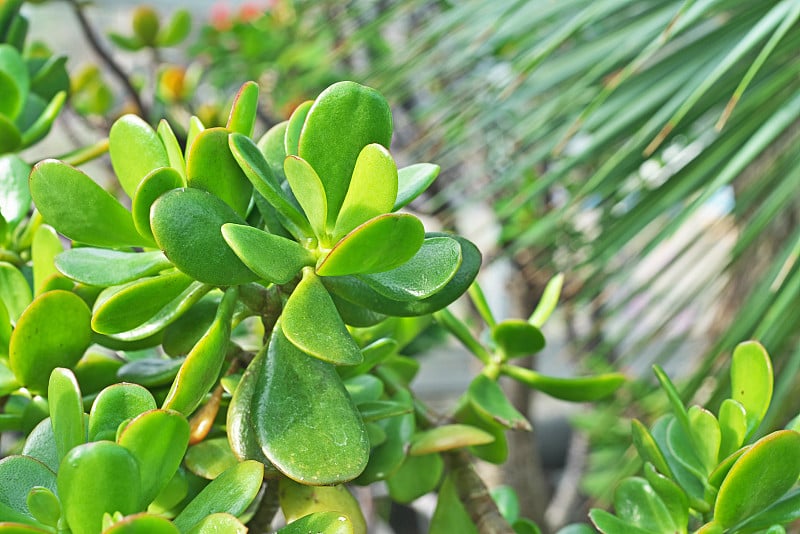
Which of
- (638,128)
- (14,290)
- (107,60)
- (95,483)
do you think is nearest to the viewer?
(95,483)

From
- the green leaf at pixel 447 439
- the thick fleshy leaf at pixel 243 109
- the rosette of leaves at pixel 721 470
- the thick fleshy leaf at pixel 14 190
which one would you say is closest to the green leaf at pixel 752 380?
the rosette of leaves at pixel 721 470

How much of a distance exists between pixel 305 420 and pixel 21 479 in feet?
0.30

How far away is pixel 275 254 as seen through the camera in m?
0.30

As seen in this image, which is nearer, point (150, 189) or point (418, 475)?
point (150, 189)

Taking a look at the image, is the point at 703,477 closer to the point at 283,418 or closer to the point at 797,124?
the point at 283,418

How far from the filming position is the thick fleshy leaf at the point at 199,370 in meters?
0.28

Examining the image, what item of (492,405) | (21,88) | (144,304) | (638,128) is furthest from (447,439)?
(638,128)

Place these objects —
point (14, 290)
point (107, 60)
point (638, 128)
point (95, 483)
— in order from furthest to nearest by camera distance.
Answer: point (107, 60), point (638, 128), point (14, 290), point (95, 483)

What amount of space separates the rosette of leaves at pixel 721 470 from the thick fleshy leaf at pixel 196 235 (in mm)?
165

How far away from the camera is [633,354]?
34.7 inches

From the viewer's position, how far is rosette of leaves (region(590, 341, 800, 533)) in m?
0.30

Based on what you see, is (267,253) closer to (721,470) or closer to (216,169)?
(216,169)

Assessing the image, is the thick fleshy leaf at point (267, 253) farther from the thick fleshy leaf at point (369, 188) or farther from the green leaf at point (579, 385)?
the green leaf at point (579, 385)

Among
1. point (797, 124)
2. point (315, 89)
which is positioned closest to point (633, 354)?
point (797, 124)
